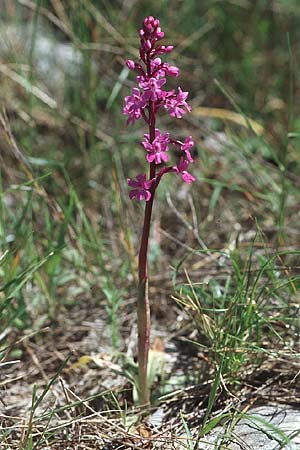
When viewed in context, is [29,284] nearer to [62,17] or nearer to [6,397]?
[6,397]

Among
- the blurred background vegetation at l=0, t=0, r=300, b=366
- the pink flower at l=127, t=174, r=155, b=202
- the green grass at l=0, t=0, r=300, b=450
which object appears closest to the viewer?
the pink flower at l=127, t=174, r=155, b=202

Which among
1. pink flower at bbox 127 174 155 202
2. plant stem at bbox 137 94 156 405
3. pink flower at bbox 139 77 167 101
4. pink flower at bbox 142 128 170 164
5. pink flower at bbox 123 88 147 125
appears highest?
pink flower at bbox 139 77 167 101

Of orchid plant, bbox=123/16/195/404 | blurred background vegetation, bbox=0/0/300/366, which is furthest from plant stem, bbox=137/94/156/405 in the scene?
blurred background vegetation, bbox=0/0/300/366

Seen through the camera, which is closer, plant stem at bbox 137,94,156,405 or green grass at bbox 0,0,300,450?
plant stem at bbox 137,94,156,405

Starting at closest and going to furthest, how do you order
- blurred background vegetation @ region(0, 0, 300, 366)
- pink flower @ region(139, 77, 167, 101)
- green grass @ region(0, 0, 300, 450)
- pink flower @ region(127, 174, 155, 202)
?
pink flower @ region(139, 77, 167, 101) < pink flower @ region(127, 174, 155, 202) < green grass @ region(0, 0, 300, 450) < blurred background vegetation @ region(0, 0, 300, 366)

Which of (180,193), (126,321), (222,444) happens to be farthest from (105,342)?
(180,193)

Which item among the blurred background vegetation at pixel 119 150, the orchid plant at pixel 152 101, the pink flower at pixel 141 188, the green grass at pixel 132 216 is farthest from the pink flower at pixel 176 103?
the blurred background vegetation at pixel 119 150

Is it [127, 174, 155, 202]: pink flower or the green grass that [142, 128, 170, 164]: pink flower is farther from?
the green grass
